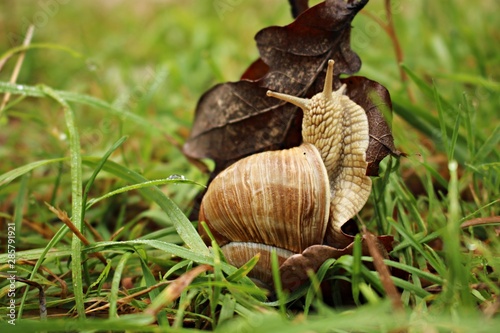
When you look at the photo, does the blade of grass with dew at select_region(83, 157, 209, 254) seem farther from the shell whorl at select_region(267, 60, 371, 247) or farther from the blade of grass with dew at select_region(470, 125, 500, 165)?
the blade of grass with dew at select_region(470, 125, 500, 165)

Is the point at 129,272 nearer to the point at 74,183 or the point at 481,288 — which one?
the point at 74,183

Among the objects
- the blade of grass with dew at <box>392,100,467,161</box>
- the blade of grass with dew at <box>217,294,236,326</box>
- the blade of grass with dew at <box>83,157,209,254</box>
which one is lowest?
the blade of grass with dew at <box>217,294,236,326</box>

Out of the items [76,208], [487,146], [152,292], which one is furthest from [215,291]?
[487,146]

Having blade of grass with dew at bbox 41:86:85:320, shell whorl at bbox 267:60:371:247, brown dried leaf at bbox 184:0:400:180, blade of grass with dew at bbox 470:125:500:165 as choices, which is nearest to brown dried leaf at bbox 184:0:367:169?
brown dried leaf at bbox 184:0:400:180

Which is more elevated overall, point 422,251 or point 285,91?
point 285,91

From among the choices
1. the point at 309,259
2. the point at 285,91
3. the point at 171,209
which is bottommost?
the point at 309,259

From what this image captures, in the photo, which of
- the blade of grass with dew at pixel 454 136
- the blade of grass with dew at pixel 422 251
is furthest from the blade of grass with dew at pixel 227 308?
the blade of grass with dew at pixel 454 136

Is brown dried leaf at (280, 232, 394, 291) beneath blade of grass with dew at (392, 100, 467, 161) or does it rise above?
beneath

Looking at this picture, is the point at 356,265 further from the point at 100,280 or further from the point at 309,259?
the point at 100,280
